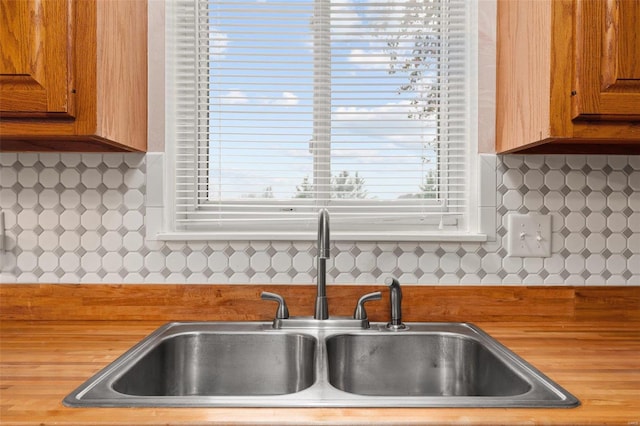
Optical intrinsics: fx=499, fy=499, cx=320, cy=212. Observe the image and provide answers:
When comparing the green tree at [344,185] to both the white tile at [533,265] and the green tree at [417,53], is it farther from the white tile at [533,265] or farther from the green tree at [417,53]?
the white tile at [533,265]

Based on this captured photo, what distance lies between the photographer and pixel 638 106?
110 cm

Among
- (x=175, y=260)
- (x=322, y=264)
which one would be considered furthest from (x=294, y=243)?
(x=175, y=260)

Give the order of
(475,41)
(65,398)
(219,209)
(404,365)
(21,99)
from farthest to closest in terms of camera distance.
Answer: (219,209) < (475,41) < (404,365) < (21,99) < (65,398)

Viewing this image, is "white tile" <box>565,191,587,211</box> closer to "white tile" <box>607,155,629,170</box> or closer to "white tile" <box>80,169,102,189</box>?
"white tile" <box>607,155,629,170</box>

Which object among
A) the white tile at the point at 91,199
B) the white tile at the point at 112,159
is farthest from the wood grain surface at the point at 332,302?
the white tile at the point at 112,159

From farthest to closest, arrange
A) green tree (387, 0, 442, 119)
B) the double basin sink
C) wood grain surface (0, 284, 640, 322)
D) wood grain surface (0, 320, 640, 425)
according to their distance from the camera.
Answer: green tree (387, 0, 442, 119), wood grain surface (0, 284, 640, 322), the double basin sink, wood grain surface (0, 320, 640, 425)

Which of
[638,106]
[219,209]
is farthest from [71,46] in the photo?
[638,106]

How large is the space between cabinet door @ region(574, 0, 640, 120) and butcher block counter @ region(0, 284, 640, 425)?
1.87 feet

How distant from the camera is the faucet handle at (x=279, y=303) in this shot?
4.48 ft

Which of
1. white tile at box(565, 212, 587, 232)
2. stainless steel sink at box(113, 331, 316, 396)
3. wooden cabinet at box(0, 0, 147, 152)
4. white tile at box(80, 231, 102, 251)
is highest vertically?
wooden cabinet at box(0, 0, 147, 152)

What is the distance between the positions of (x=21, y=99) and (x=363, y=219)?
950 millimetres

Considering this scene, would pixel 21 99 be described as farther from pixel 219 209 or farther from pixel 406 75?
pixel 406 75

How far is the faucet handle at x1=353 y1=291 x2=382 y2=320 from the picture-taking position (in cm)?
136

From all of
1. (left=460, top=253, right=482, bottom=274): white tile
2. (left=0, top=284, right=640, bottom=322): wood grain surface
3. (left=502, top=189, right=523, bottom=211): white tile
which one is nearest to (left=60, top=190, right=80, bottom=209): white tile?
(left=0, top=284, right=640, bottom=322): wood grain surface
